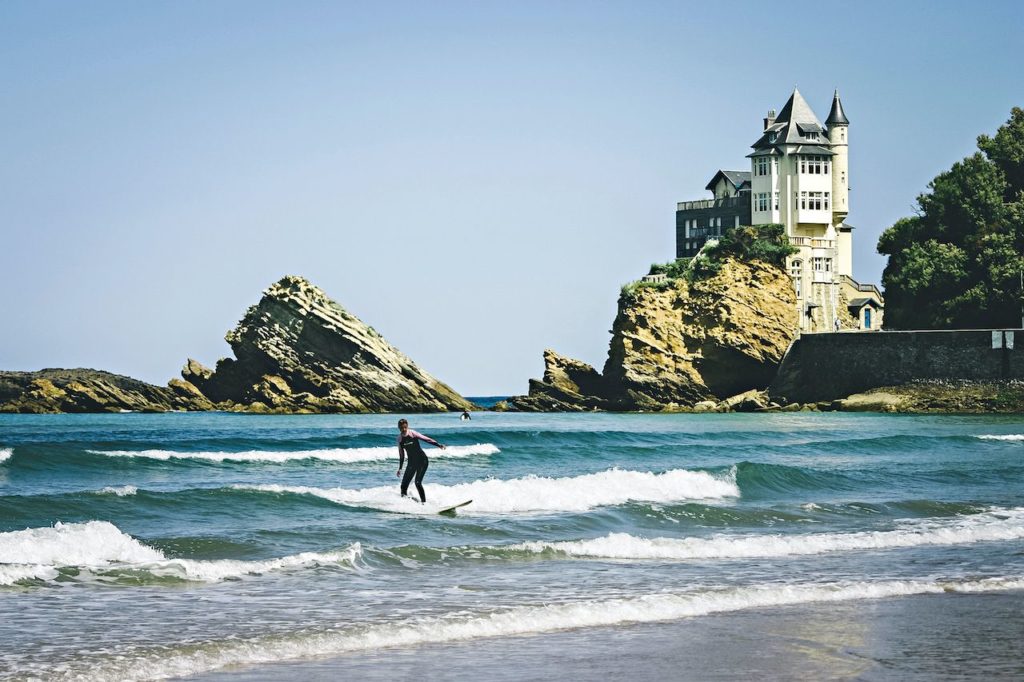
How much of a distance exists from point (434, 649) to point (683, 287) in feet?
209

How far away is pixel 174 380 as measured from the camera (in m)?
89.1

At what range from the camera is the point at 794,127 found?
259 feet

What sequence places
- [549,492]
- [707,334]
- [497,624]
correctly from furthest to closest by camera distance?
[707,334] → [549,492] → [497,624]

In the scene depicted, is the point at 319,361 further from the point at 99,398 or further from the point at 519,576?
the point at 519,576

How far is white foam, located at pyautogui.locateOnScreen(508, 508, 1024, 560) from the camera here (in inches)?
584

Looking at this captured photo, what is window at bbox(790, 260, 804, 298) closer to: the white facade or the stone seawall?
the white facade

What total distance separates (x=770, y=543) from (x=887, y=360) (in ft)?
170

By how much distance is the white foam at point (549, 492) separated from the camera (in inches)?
779

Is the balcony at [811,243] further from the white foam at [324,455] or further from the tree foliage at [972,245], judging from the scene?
the white foam at [324,455]

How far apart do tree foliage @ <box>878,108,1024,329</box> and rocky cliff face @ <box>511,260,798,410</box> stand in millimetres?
7255

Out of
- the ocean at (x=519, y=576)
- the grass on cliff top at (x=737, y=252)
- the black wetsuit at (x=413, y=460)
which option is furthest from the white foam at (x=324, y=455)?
the grass on cliff top at (x=737, y=252)

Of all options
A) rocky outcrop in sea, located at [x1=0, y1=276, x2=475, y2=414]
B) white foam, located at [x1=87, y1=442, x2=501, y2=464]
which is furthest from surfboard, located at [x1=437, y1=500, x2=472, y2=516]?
rocky outcrop in sea, located at [x1=0, y1=276, x2=475, y2=414]

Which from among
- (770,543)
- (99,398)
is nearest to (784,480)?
(770,543)

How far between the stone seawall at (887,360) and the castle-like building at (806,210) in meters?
5.22
